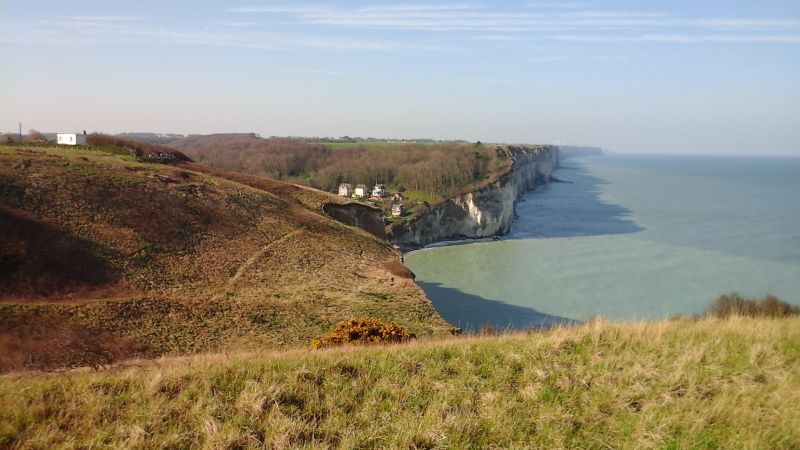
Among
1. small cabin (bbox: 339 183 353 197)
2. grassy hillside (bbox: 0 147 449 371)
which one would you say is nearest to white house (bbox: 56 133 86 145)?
grassy hillside (bbox: 0 147 449 371)

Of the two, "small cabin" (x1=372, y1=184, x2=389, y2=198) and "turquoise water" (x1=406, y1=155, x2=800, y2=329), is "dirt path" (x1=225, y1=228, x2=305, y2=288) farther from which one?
"small cabin" (x1=372, y1=184, x2=389, y2=198)

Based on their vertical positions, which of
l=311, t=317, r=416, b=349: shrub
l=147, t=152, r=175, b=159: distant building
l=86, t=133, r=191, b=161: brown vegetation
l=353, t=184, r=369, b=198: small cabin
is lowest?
l=311, t=317, r=416, b=349: shrub

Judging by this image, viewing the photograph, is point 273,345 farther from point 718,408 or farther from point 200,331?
point 718,408

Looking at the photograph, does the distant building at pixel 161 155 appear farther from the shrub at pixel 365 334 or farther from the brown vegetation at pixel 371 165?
the brown vegetation at pixel 371 165

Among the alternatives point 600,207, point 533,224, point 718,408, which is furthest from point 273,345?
point 600,207

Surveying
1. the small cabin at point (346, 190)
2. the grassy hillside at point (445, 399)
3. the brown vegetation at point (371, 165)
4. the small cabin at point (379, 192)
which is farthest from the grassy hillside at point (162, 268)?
the brown vegetation at point (371, 165)

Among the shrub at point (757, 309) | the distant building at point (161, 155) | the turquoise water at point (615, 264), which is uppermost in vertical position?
the distant building at point (161, 155)
